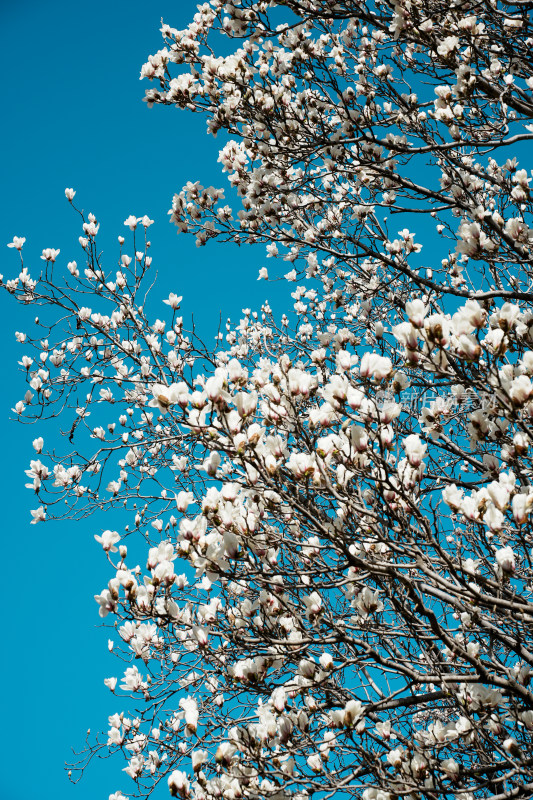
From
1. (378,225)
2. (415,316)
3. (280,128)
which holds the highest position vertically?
(280,128)

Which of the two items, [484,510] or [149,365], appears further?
[149,365]

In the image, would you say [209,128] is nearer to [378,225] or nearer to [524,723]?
[378,225]

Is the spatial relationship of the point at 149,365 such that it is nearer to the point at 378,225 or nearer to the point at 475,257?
the point at 378,225

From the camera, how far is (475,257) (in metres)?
2.79

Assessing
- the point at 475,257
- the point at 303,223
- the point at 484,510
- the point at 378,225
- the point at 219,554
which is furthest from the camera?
the point at 303,223

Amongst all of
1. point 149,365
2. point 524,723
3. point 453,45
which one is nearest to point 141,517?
point 149,365

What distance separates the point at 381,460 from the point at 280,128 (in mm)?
2963

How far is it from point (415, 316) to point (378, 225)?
270 centimetres

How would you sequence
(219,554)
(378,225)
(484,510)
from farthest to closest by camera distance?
(378,225)
(219,554)
(484,510)

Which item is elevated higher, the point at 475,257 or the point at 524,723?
the point at 475,257

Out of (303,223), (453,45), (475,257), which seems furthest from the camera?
(303,223)

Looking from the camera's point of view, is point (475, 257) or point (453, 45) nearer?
point (475, 257)

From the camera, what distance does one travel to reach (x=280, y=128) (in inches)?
159

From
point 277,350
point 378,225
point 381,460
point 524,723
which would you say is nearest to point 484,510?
point 381,460
